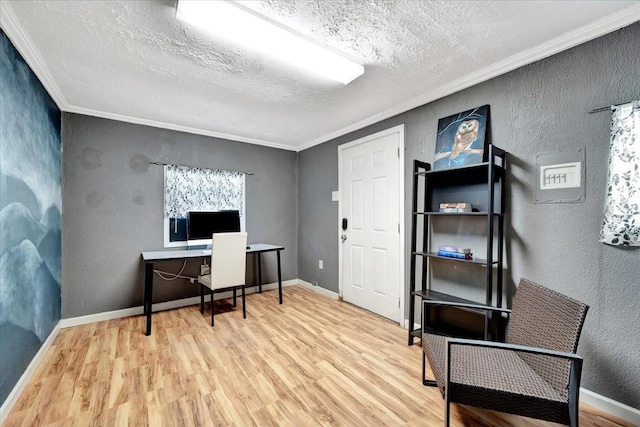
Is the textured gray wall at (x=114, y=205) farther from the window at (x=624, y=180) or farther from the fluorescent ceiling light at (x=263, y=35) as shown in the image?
the window at (x=624, y=180)

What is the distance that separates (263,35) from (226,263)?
2.29 m

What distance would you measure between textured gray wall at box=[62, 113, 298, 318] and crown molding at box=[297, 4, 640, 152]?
2735 millimetres

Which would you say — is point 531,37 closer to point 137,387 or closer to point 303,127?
point 303,127

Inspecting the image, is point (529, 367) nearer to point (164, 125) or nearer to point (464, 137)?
point (464, 137)

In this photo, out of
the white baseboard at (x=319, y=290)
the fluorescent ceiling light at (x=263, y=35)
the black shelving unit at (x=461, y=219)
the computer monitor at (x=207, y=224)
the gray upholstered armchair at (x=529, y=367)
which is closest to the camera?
the gray upholstered armchair at (x=529, y=367)

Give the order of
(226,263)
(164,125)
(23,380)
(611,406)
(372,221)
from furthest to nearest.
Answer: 1. (164,125)
2. (372,221)
3. (226,263)
4. (23,380)
5. (611,406)

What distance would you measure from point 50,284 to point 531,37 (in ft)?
14.6

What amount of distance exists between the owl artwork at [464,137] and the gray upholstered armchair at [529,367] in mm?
1238

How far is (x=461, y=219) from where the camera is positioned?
2391mm

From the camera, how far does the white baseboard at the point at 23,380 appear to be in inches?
63.5

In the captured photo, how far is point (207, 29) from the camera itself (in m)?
1.65

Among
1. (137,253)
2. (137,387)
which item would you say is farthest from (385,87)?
(137,253)

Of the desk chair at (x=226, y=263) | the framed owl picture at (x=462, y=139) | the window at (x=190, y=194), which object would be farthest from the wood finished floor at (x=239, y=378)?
the framed owl picture at (x=462, y=139)

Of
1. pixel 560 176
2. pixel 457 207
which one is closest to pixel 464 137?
pixel 457 207
